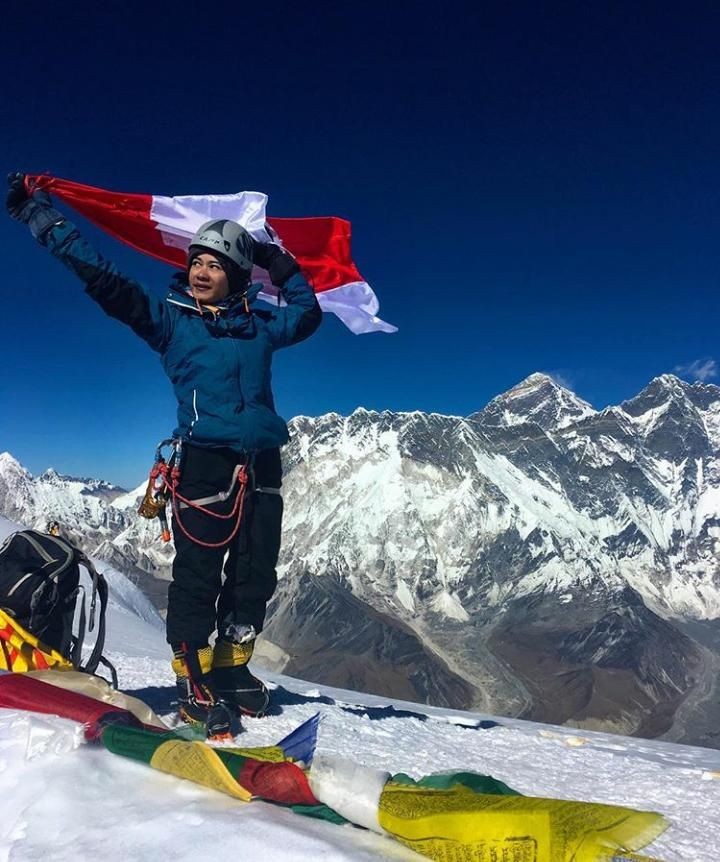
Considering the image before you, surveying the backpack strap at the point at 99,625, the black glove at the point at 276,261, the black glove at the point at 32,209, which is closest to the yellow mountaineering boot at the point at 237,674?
the backpack strap at the point at 99,625

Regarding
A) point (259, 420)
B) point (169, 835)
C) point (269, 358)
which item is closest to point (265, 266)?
point (269, 358)

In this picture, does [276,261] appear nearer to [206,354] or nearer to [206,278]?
[206,278]

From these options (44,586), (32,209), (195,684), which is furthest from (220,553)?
(32,209)

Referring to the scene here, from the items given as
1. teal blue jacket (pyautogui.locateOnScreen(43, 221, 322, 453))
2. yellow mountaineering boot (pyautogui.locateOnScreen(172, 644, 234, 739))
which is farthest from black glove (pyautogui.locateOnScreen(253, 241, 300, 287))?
yellow mountaineering boot (pyautogui.locateOnScreen(172, 644, 234, 739))

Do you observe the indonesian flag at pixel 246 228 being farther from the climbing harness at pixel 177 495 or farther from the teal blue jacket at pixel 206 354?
the climbing harness at pixel 177 495

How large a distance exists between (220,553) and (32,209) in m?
3.57

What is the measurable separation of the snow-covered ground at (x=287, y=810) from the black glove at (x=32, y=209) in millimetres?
4106

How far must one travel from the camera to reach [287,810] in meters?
2.66

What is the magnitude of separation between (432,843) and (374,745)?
3.74 meters

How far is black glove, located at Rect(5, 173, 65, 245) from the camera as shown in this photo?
582 centimetres

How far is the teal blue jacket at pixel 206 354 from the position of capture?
5.99m

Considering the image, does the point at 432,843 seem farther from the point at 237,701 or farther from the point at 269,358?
the point at 269,358

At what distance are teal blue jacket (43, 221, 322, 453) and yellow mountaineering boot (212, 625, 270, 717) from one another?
1.84 m

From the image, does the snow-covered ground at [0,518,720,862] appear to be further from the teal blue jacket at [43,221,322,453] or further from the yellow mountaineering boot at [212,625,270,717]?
the teal blue jacket at [43,221,322,453]
